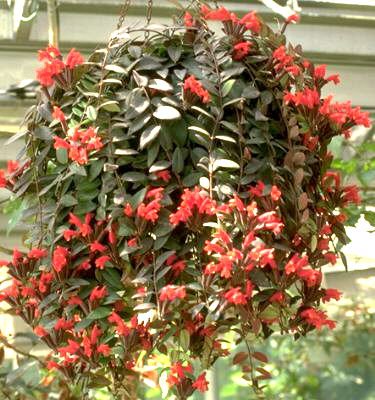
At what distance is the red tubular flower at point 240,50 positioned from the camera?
1.24 meters

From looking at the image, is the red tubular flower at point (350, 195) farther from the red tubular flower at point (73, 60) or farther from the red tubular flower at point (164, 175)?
the red tubular flower at point (73, 60)

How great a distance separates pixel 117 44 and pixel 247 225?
0.37 meters

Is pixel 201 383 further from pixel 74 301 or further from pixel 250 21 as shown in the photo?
pixel 250 21

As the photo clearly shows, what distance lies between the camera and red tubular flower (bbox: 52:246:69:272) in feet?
3.84

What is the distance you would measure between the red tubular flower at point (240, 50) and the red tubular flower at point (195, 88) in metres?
0.11

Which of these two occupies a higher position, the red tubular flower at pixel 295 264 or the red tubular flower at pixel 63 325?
the red tubular flower at pixel 295 264

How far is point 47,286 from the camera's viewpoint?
1217 millimetres

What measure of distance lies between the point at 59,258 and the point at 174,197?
0.18 meters

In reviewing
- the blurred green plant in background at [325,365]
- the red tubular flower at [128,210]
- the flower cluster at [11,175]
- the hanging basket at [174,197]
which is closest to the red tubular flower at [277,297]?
the hanging basket at [174,197]

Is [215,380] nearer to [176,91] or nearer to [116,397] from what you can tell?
[116,397]

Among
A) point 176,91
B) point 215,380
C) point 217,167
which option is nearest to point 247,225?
point 217,167

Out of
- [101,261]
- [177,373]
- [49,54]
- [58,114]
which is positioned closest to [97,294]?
[101,261]

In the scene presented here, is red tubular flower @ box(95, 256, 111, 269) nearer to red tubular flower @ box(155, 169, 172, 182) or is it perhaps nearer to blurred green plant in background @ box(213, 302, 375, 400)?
red tubular flower @ box(155, 169, 172, 182)

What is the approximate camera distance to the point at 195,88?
3.80 ft
